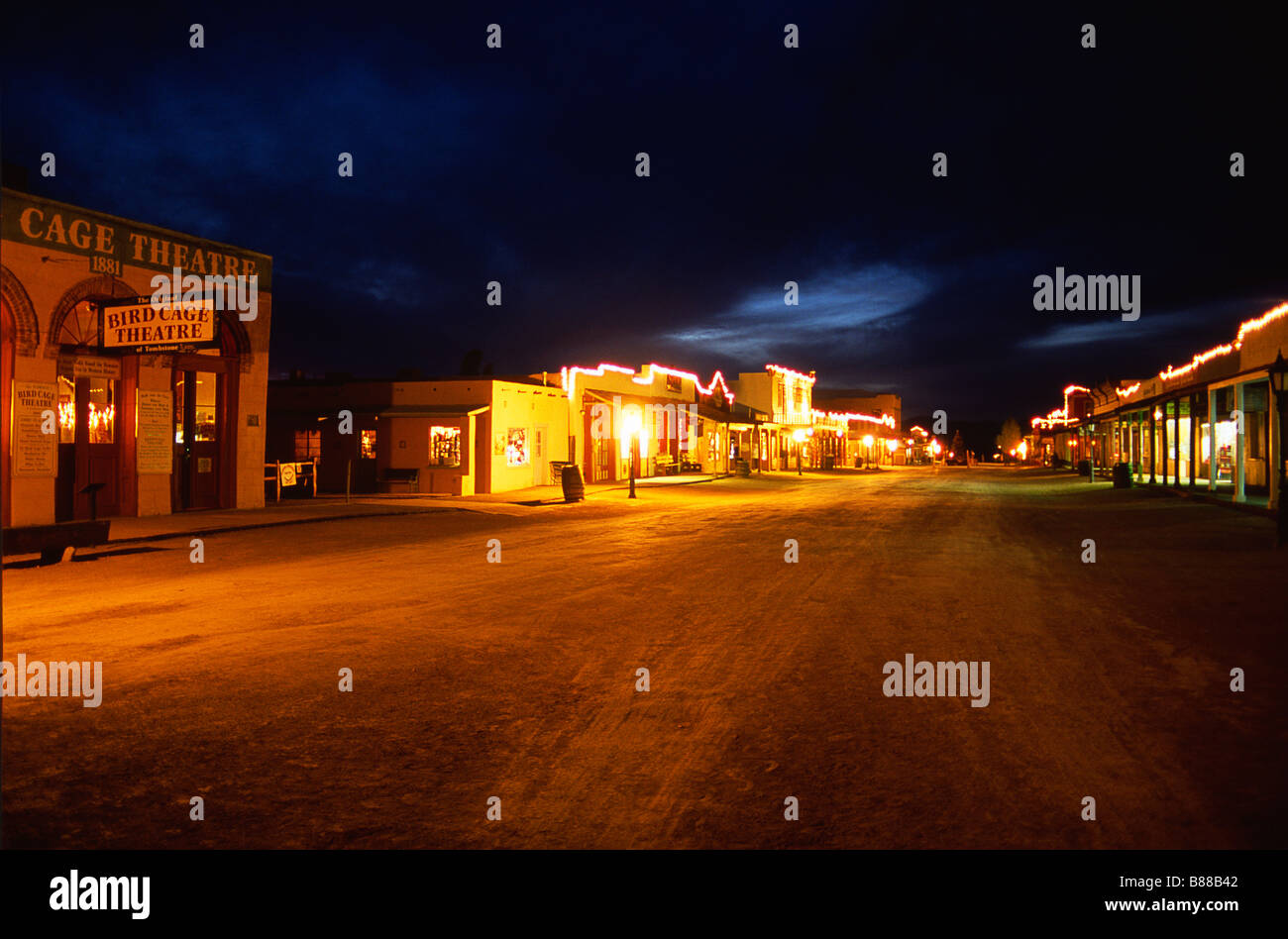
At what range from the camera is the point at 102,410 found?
60.0ft

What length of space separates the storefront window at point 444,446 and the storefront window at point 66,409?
12776 mm

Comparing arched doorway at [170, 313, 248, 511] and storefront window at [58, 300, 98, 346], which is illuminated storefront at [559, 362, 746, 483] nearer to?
arched doorway at [170, 313, 248, 511]

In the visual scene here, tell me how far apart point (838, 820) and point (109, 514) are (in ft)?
63.5

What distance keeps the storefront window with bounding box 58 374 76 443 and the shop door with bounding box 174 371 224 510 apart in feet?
8.21

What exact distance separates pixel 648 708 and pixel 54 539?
11794 millimetres

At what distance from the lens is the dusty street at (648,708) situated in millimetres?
3934

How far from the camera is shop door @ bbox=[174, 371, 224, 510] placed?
66.3 feet

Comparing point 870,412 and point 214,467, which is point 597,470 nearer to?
point 214,467

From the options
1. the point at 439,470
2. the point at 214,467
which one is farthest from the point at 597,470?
the point at 214,467

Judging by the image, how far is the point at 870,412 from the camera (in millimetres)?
110875

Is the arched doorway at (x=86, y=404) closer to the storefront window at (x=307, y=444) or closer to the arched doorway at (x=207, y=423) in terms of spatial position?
the arched doorway at (x=207, y=423)

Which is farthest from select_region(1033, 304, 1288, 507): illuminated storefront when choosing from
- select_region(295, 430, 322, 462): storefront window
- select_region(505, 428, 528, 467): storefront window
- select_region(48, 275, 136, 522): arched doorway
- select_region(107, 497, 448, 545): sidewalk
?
select_region(295, 430, 322, 462): storefront window
